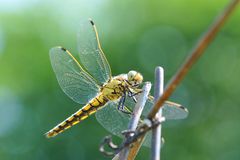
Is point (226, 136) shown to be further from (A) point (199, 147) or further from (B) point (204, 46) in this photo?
(B) point (204, 46)

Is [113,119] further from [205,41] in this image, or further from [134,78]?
[205,41]

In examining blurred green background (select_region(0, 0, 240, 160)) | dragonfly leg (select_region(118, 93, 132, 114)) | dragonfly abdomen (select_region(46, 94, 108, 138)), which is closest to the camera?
dragonfly leg (select_region(118, 93, 132, 114))

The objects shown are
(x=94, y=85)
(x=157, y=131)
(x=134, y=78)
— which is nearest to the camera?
(x=157, y=131)

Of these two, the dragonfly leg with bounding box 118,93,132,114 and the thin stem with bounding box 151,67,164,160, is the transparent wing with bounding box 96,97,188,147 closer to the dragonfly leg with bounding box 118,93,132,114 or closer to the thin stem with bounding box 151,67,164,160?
the dragonfly leg with bounding box 118,93,132,114

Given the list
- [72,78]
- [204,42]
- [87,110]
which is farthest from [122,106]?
[204,42]

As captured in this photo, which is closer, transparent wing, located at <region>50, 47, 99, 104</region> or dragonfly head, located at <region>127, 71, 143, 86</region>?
dragonfly head, located at <region>127, 71, 143, 86</region>

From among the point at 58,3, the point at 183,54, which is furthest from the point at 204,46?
the point at 58,3

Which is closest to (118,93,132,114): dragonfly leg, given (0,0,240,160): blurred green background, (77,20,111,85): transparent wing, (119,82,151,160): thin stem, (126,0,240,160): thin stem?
(77,20,111,85): transparent wing
